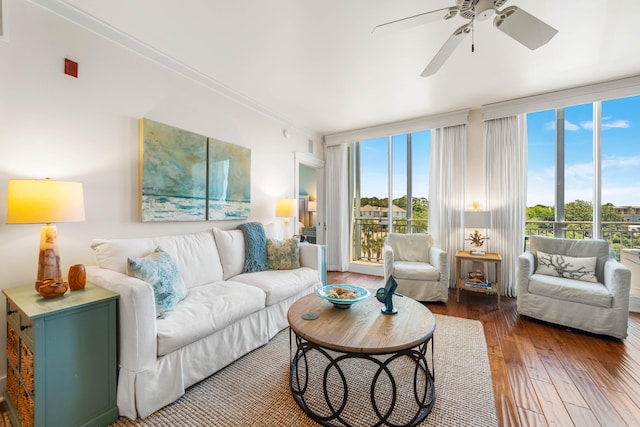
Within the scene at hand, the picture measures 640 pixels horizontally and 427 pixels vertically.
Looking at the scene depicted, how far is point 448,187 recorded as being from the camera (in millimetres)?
4020

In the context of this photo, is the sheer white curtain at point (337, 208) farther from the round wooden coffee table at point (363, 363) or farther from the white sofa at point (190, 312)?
the round wooden coffee table at point (363, 363)

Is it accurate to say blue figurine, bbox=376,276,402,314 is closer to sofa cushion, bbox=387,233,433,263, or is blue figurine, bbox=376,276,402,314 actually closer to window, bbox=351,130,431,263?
sofa cushion, bbox=387,233,433,263

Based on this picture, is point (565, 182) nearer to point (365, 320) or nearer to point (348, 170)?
point (348, 170)

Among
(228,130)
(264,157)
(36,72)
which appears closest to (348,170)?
(264,157)

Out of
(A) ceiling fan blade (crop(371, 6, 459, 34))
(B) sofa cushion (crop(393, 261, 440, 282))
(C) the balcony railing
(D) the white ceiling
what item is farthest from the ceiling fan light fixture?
(C) the balcony railing

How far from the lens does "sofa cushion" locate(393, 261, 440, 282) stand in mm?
3309

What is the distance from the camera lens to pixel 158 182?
243 centimetres

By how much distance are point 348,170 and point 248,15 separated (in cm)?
333

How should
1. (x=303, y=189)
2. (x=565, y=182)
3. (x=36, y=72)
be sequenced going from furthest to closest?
(x=303, y=189) → (x=565, y=182) → (x=36, y=72)

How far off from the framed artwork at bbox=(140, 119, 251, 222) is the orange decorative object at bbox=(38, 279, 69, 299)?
0.92 m

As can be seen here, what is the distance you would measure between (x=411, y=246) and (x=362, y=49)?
2619 millimetres

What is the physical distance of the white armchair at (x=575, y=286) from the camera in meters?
2.39

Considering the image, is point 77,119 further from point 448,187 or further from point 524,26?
point 448,187

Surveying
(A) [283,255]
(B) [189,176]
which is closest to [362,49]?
(B) [189,176]
